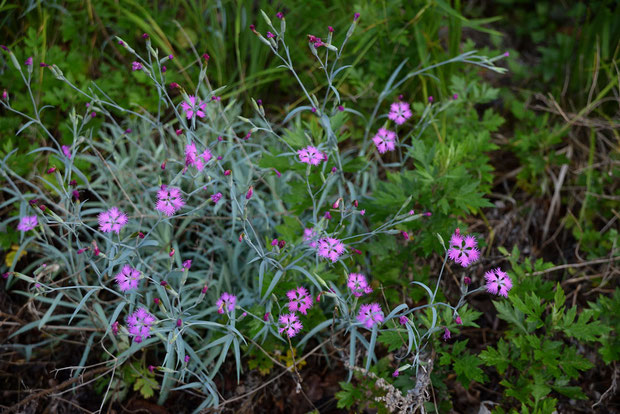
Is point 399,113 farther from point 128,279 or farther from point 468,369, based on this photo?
point 128,279

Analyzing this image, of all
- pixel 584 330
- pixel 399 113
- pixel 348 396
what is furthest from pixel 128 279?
pixel 584 330

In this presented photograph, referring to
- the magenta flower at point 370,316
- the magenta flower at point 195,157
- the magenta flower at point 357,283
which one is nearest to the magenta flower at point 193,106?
the magenta flower at point 195,157

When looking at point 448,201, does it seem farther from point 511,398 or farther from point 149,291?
point 149,291

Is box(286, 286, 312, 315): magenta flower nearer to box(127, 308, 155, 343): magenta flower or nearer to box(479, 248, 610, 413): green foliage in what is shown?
box(127, 308, 155, 343): magenta flower

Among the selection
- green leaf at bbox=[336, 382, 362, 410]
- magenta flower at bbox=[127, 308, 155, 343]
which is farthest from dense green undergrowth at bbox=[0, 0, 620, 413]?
magenta flower at bbox=[127, 308, 155, 343]

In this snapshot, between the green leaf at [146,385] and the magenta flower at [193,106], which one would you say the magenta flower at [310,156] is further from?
the green leaf at [146,385]

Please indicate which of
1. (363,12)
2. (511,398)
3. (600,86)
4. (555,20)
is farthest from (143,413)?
(555,20)

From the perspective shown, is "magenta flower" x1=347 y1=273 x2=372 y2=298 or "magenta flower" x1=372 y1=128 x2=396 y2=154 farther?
"magenta flower" x1=372 y1=128 x2=396 y2=154
